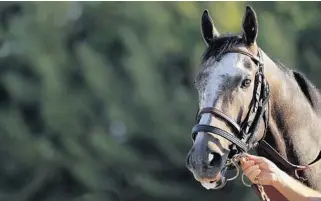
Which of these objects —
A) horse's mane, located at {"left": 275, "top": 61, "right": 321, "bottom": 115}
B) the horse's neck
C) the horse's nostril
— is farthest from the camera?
horse's mane, located at {"left": 275, "top": 61, "right": 321, "bottom": 115}

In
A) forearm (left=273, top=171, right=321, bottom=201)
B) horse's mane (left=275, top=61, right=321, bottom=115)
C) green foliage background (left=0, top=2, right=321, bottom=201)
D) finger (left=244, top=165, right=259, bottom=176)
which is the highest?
green foliage background (left=0, top=2, right=321, bottom=201)

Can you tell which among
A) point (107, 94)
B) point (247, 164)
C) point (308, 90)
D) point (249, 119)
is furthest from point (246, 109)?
point (107, 94)

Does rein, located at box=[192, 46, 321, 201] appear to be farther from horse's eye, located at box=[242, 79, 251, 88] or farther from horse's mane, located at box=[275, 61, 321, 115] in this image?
horse's mane, located at box=[275, 61, 321, 115]

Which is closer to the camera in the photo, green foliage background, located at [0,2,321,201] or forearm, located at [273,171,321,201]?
forearm, located at [273,171,321,201]

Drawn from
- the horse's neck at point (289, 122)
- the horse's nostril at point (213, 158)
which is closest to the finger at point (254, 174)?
the horse's nostril at point (213, 158)

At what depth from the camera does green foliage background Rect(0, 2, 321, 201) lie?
1019cm

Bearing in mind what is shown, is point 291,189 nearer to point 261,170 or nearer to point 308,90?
point 261,170

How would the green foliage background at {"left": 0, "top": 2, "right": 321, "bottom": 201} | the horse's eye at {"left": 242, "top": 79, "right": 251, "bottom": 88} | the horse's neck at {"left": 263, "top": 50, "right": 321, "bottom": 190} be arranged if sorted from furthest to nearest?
1. the green foliage background at {"left": 0, "top": 2, "right": 321, "bottom": 201}
2. the horse's neck at {"left": 263, "top": 50, "right": 321, "bottom": 190}
3. the horse's eye at {"left": 242, "top": 79, "right": 251, "bottom": 88}

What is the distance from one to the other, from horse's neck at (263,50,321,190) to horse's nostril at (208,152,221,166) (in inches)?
11.1

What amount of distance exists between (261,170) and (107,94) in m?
8.25

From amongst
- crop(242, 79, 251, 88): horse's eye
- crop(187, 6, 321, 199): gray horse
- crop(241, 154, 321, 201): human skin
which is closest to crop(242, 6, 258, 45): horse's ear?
crop(187, 6, 321, 199): gray horse

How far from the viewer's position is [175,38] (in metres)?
10.4

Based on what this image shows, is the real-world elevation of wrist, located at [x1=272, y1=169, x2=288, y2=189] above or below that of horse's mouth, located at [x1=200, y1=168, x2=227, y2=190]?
below

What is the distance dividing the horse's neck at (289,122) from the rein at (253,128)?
0.03m
